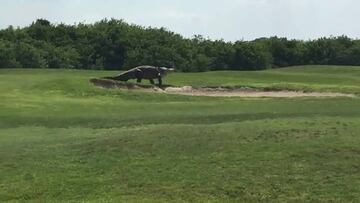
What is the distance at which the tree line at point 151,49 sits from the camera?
245 feet

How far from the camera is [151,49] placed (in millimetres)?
76750

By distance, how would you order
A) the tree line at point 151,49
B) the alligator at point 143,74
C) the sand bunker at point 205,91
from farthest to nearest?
the tree line at point 151,49 → the alligator at point 143,74 → the sand bunker at point 205,91

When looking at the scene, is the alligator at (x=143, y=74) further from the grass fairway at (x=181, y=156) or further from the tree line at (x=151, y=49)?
the tree line at (x=151, y=49)

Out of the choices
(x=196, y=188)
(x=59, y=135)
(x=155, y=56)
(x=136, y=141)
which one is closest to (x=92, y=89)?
(x=59, y=135)

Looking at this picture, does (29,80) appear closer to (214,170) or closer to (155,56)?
(214,170)

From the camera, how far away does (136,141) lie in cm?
1766

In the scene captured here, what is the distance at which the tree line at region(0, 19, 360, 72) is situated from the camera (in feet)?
245

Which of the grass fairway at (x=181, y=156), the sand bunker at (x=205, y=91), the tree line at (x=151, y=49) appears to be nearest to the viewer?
the grass fairway at (x=181, y=156)

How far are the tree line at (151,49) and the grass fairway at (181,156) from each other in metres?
46.8

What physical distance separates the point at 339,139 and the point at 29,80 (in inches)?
984

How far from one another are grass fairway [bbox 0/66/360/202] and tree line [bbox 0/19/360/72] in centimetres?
4679

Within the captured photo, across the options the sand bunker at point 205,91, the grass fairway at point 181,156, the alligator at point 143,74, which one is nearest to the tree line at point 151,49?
the alligator at point 143,74

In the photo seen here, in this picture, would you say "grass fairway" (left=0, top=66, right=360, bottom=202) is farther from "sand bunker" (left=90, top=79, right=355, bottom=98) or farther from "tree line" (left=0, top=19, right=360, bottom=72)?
"tree line" (left=0, top=19, right=360, bottom=72)

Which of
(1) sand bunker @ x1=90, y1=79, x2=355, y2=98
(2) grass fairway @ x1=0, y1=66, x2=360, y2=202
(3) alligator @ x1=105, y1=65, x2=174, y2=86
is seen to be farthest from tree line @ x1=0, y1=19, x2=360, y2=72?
(2) grass fairway @ x1=0, y1=66, x2=360, y2=202
